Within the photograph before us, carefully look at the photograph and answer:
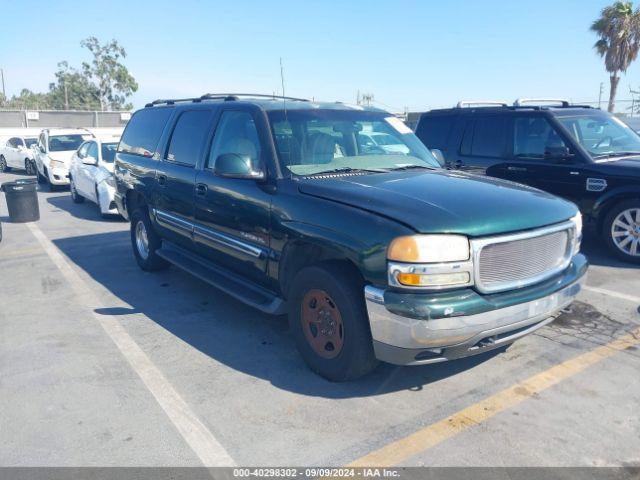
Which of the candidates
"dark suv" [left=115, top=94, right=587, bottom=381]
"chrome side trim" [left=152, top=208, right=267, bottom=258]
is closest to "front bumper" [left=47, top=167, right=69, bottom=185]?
"chrome side trim" [left=152, top=208, right=267, bottom=258]

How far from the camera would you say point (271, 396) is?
3654 mm

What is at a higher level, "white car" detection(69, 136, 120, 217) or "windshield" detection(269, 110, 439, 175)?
"windshield" detection(269, 110, 439, 175)

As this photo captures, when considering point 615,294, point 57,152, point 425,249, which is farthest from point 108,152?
point 425,249

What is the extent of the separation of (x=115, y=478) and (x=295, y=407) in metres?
1.14

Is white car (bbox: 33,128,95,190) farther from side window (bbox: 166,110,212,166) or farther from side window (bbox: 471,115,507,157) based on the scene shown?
side window (bbox: 471,115,507,157)

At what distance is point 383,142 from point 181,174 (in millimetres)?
2036

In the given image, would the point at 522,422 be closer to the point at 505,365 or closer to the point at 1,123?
the point at 505,365

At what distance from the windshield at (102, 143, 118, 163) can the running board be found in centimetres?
610

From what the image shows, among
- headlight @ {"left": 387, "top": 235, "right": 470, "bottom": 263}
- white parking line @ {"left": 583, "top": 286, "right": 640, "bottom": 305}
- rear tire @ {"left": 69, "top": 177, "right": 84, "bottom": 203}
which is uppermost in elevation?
headlight @ {"left": 387, "top": 235, "right": 470, "bottom": 263}

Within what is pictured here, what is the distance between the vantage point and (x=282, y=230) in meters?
4.01

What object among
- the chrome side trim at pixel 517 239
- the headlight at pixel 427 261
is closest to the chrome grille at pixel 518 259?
the chrome side trim at pixel 517 239

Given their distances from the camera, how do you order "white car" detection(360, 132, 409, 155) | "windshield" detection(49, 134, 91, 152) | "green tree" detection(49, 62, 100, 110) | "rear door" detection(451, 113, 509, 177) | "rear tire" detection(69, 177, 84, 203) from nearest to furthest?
"white car" detection(360, 132, 409, 155) → "rear door" detection(451, 113, 509, 177) → "rear tire" detection(69, 177, 84, 203) → "windshield" detection(49, 134, 91, 152) → "green tree" detection(49, 62, 100, 110)

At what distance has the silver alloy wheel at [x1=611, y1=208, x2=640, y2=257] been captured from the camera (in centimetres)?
665

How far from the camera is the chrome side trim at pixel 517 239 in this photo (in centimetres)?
324
